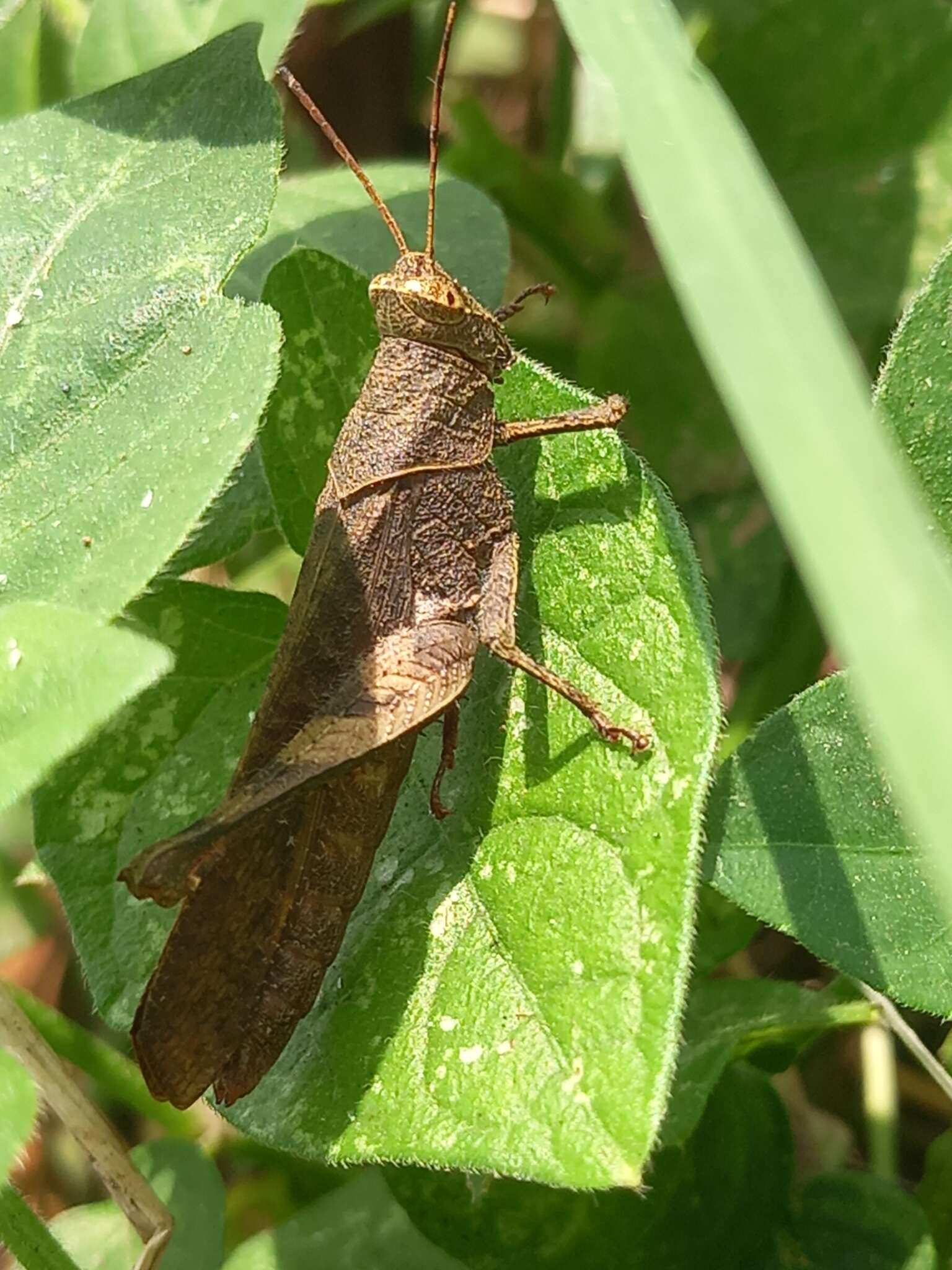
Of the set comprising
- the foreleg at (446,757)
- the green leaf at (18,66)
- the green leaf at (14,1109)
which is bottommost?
the green leaf at (14,1109)

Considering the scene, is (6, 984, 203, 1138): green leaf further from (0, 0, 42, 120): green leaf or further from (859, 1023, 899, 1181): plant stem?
(0, 0, 42, 120): green leaf

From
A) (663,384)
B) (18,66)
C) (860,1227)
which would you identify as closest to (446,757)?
(860,1227)

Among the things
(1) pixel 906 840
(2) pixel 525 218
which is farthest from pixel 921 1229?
(2) pixel 525 218

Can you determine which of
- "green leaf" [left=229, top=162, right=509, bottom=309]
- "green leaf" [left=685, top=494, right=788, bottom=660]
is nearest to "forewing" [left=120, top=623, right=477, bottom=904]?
"green leaf" [left=229, top=162, right=509, bottom=309]

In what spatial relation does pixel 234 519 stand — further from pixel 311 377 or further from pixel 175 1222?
pixel 175 1222

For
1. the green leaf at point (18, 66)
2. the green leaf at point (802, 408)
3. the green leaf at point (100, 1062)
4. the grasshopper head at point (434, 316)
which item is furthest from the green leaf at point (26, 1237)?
the green leaf at point (18, 66)

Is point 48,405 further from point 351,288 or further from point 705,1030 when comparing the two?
point 705,1030

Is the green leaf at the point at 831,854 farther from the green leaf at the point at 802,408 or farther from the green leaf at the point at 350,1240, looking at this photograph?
the green leaf at the point at 350,1240
